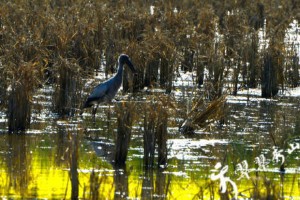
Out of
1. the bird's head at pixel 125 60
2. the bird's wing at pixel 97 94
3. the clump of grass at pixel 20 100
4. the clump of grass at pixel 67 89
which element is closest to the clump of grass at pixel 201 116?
the bird's wing at pixel 97 94

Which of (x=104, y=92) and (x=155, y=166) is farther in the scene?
(x=104, y=92)

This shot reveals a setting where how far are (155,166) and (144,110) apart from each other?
62 cm

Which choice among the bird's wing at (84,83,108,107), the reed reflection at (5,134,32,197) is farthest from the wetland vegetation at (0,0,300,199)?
the bird's wing at (84,83,108,107)

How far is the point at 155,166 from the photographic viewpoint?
1056 cm

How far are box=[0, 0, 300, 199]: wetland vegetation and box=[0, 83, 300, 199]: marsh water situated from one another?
0.7 inches

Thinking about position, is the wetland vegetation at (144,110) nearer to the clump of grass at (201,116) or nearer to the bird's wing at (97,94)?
the clump of grass at (201,116)

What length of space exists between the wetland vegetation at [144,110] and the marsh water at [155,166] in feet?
0.06

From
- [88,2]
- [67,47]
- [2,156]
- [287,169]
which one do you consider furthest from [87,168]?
[88,2]

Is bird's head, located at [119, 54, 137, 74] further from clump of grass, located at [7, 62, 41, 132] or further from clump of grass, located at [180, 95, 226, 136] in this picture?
clump of grass, located at [7, 62, 41, 132]

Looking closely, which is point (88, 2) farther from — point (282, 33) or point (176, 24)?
point (282, 33)

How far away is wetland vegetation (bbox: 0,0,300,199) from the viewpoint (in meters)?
9.59

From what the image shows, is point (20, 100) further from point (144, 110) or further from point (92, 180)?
point (92, 180)

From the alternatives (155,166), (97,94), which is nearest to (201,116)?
(97,94)

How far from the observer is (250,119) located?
14.3m
